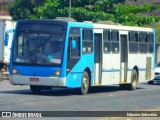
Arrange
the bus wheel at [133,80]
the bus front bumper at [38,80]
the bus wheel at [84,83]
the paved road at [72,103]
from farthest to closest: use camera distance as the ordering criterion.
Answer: the bus wheel at [133,80] → the bus wheel at [84,83] → the bus front bumper at [38,80] → the paved road at [72,103]

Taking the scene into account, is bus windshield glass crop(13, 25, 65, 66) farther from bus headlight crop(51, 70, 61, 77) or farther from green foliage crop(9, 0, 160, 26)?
green foliage crop(9, 0, 160, 26)

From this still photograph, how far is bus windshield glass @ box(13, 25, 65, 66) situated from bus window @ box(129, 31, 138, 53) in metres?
6.66

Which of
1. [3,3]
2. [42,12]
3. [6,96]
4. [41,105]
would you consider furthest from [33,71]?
[3,3]

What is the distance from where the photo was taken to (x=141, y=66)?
34.6 metres

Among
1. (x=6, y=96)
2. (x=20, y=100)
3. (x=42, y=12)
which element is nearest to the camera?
(x=20, y=100)

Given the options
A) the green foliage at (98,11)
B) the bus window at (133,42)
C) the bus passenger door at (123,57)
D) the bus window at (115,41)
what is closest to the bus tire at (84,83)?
the bus window at (115,41)

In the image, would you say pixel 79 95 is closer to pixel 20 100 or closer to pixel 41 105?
pixel 20 100

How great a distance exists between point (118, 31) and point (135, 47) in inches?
84.7

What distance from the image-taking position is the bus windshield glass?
26.7 m

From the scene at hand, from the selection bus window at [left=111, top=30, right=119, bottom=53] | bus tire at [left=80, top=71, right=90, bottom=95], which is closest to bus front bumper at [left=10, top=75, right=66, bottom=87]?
bus tire at [left=80, top=71, right=90, bottom=95]

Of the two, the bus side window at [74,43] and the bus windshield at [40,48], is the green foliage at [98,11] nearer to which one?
the bus side window at [74,43]

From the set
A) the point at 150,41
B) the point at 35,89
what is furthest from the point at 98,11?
the point at 35,89

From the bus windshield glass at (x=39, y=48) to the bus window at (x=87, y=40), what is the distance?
161 cm

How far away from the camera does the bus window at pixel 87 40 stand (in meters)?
28.2
